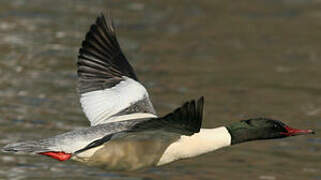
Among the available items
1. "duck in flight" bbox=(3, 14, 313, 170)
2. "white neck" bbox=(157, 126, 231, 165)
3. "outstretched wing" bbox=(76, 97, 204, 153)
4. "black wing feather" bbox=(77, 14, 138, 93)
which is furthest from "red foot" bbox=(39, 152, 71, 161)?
"black wing feather" bbox=(77, 14, 138, 93)

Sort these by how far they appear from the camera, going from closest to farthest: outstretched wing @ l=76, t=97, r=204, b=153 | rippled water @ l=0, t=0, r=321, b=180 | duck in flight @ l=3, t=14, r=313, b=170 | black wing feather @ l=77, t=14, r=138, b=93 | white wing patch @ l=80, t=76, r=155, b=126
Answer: outstretched wing @ l=76, t=97, r=204, b=153, duck in flight @ l=3, t=14, r=313, b=170, white wing patch @ l=80, t=76, r=155, b=126, black wing feather @ l=77, t=14, r=138, b=93, rippled water @ l=0, t=0, r=321, b=180

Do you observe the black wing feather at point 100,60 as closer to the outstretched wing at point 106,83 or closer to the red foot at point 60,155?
the outstretched wing at point 106,83

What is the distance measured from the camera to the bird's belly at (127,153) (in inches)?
270

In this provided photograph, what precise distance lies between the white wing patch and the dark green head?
0.88 metres

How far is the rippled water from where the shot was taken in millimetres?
9055

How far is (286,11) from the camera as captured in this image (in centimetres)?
1662

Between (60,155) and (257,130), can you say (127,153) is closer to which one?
(60,155)

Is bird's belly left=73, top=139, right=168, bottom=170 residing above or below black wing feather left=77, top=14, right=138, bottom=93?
below

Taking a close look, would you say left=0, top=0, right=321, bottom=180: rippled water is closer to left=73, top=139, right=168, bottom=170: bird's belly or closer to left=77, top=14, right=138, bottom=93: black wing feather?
left=77, top=14, right=138, bottom=93: black wing feather

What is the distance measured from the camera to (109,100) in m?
7.57

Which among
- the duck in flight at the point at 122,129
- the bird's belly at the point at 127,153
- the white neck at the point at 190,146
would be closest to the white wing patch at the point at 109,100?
the duck in flight at the point at 122,129

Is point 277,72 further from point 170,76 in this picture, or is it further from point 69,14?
point 69,14

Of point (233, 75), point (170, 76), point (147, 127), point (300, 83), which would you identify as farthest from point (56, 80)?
point (147, 127)

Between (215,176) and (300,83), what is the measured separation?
408 centimetres
